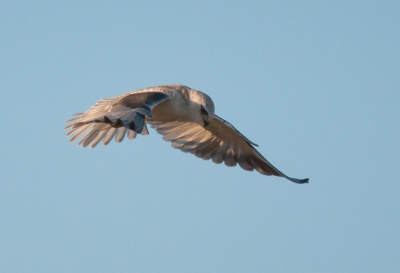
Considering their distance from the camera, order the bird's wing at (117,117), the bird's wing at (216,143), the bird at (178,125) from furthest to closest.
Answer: the bird's wing at (216,143)
the bird at (178,125)
the bird's wing at (117,117)

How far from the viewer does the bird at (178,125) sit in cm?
990

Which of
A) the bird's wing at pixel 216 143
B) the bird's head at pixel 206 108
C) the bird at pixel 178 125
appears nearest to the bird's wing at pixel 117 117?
the bird at pixel 178 125

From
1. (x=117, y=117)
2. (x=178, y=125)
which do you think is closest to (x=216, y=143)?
(x=178, y=125)

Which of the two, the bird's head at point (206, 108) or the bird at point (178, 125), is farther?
the bird's head at point (206, 108)

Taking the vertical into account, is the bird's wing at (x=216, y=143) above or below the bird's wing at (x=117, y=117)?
above

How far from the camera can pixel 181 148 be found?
40.7 ft

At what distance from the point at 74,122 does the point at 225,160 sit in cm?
232

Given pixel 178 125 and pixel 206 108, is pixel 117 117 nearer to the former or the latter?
pixel 206 108

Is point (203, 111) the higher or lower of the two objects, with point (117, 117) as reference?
higher

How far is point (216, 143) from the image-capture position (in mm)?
12570

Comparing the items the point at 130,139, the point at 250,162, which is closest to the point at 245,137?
the point at 250,162

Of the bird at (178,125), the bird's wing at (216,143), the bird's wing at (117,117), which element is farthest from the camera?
the bird's wing at (216,143)

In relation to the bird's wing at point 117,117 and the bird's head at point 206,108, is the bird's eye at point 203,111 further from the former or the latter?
the bird's wing at point 117,117

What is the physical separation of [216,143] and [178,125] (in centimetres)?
65
